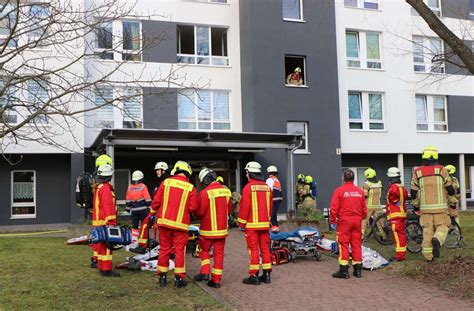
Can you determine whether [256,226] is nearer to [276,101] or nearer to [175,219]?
[175,219]

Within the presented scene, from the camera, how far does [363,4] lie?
2517 centimetres

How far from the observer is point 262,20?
72.1 feet

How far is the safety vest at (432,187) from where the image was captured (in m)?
9.48

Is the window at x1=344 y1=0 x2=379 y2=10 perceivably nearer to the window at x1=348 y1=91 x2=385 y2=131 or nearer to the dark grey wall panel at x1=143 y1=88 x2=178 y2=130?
the window at x1=348 y1=91 x2=385 y2=131

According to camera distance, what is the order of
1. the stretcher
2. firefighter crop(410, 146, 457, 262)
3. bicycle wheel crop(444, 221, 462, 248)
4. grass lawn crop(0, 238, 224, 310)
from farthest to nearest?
bicycle wheel crop(444, 221, 462, 248) → the stretcher → firefighter crop(410, 146, 457, 262) → grass lawn crop(0, 238, 224, 310)

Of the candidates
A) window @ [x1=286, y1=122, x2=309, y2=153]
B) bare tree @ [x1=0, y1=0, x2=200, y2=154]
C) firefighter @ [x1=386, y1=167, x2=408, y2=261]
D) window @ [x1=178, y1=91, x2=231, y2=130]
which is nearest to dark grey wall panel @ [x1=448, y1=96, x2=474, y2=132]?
window @ [x1=286, y1=122, x2=309, y2=153]

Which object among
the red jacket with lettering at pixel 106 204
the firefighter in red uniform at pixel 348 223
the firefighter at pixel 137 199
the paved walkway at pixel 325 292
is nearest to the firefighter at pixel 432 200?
the paved walkway at pixel 325 292

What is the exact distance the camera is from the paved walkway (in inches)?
271

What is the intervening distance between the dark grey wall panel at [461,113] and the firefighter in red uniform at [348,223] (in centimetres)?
2000

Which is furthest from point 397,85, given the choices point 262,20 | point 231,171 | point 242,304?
point 242,304

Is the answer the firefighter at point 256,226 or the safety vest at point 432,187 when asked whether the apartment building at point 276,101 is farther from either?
the firefighter at point 256,226

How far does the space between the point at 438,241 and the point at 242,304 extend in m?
4.39

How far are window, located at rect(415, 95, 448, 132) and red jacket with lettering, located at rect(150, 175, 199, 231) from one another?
2072cm

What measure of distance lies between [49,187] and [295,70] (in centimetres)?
1187
